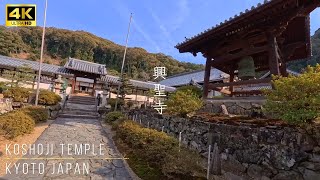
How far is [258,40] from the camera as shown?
9.98 metres

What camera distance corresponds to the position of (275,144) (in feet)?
17.0

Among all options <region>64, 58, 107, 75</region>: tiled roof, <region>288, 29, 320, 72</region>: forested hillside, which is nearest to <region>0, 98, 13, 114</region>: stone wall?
<region>64, 58, 107, 75</region>: tiled roof

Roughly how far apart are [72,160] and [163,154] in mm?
3514

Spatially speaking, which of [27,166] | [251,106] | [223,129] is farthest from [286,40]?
[27,166]

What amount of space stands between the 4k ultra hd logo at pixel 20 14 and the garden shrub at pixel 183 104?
241 inches

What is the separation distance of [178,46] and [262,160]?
26.8 feet

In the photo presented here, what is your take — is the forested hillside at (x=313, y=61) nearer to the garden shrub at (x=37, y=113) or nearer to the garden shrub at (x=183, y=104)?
the garden shrub at (x=183, y=104)

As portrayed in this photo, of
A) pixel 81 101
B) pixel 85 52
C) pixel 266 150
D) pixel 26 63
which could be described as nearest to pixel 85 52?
pixel 85 52

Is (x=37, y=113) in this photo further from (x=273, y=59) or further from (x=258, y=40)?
(x=273, y=59)

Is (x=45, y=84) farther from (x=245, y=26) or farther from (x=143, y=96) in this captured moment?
(x=245, y=26)

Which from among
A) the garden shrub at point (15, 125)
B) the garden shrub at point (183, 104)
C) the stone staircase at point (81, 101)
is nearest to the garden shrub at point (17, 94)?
the stone staircase at point (81, 101)

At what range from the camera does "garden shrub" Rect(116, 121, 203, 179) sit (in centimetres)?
652

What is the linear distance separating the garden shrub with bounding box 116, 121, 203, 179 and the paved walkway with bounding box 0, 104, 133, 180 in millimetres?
769

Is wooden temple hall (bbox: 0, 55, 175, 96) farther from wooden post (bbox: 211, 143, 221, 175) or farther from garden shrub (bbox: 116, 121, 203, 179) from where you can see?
wooden post (bbox: 211, 143, 221, 175)
